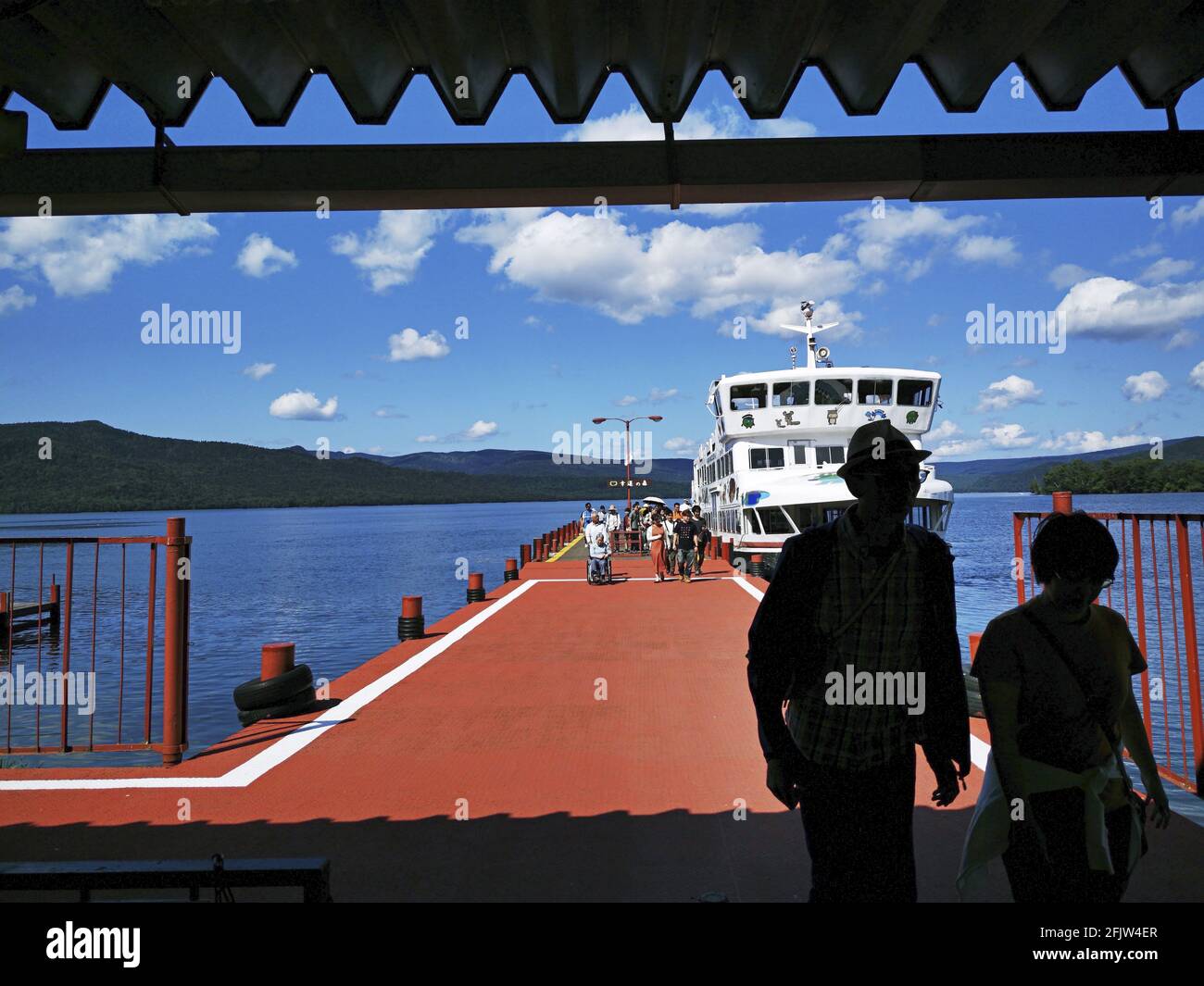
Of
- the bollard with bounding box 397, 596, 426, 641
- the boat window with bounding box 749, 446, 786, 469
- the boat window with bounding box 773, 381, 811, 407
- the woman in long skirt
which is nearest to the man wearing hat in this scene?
the bollard with bounding box 397, 596, 426, 641

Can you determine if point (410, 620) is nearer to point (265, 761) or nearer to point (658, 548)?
point (265, 761)

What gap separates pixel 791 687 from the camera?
2809mm

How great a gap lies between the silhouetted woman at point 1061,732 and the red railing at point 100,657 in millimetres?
5020

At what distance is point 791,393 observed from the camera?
92.7 ft

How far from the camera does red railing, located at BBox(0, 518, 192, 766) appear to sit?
6.69 m

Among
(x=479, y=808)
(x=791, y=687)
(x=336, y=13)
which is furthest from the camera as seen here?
(x=479, y=808)

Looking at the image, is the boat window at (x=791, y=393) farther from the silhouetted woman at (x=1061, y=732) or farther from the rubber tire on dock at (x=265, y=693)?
the silhouetted woman at (x=1061, y=732)

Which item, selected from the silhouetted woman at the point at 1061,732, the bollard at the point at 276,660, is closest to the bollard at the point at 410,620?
the bollard at the point at 276,660

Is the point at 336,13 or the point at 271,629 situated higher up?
the point at 336,13

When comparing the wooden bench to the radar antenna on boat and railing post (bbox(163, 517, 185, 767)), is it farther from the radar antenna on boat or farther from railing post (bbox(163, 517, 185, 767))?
the radar antenna on boat

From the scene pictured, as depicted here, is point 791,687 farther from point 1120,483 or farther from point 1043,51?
point 1120,483
